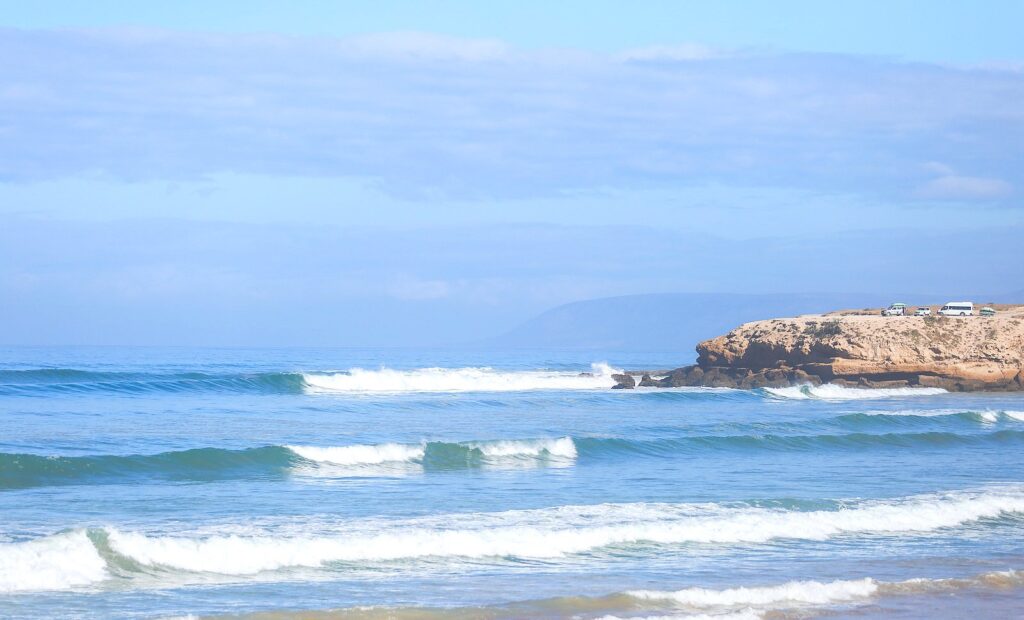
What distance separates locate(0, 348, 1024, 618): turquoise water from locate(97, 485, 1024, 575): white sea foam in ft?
0.14

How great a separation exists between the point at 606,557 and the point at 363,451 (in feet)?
30.8

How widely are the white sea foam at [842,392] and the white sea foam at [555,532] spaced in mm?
25240

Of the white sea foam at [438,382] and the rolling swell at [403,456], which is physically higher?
the white sea foam at [438,382]

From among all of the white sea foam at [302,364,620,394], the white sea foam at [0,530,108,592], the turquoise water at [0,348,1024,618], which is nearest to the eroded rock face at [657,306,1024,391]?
the white sea foam at [302,364,620,394]

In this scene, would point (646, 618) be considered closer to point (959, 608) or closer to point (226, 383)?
point (959, 608)

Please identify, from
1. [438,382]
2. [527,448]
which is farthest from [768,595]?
[438,382]

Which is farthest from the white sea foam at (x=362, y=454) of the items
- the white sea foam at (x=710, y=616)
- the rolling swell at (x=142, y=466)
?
the white sea foam at (x=710, y=616)

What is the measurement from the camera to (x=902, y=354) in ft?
150

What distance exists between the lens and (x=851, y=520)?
51.9 feet

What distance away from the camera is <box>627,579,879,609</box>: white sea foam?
11148mm

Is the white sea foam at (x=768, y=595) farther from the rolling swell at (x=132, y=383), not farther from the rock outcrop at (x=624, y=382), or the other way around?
the rock outcrop at (x=624, y=382)

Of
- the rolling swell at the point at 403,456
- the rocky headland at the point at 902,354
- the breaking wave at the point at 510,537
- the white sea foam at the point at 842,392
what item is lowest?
the breaking wave at the point at 510,537

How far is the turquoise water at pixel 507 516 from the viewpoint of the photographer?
11289mm

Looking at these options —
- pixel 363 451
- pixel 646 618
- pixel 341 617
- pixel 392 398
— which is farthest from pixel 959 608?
pixel 392 398
